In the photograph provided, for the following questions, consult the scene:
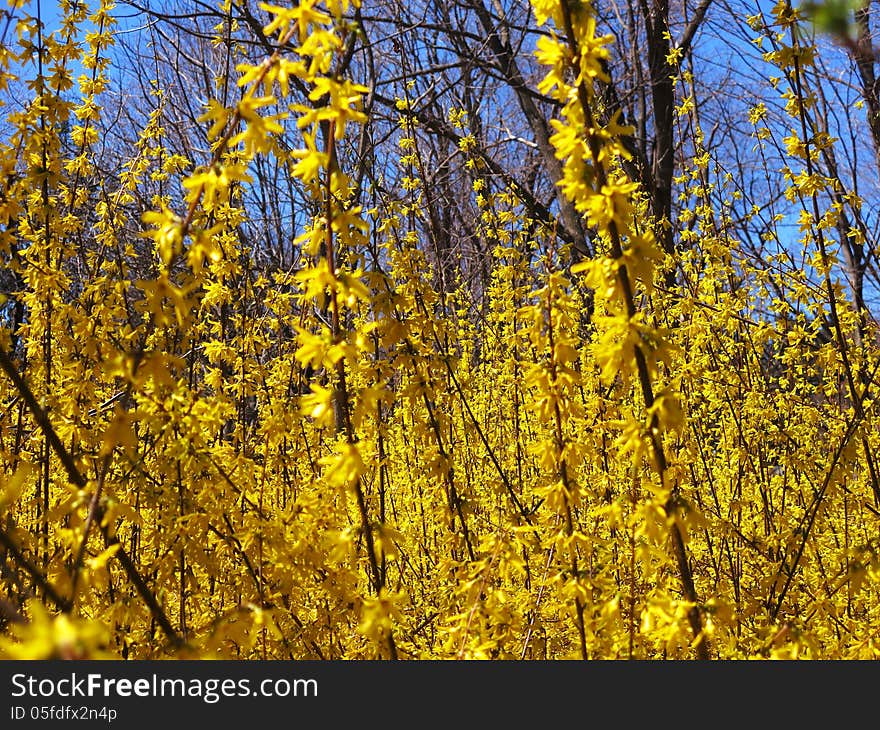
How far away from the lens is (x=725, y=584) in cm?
339

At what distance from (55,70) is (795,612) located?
3933 mm

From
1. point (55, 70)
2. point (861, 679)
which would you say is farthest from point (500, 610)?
point (55, 70)

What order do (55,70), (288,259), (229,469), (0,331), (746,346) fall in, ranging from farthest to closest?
(288,259) < (746,346) < (55,70) < (229,469) < (0,331)

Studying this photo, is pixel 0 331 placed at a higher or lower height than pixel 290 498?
higher

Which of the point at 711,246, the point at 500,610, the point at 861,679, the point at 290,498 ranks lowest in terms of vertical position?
the point at 861,679

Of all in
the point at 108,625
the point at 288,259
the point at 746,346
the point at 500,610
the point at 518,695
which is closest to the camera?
the point at 518,695

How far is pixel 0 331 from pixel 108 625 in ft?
3.58

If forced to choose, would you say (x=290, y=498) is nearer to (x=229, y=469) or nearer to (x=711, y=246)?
(x=229, y=469)

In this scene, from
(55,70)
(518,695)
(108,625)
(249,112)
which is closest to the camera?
(249,112)

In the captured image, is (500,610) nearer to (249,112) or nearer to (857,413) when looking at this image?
(249,112)

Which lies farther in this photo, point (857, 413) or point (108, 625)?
point (857, 413)

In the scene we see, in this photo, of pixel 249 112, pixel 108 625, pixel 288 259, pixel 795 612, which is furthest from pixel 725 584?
pixel 288 259

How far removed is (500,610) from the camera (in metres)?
2.13

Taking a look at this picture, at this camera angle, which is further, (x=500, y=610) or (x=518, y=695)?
(x=500, y=610)
